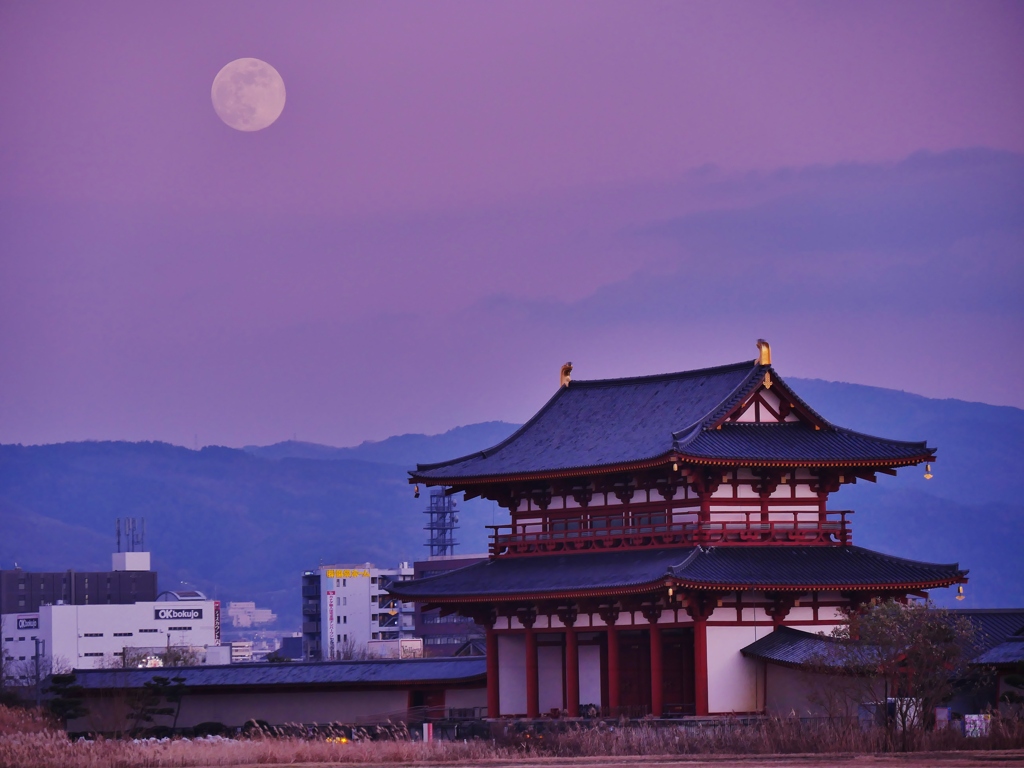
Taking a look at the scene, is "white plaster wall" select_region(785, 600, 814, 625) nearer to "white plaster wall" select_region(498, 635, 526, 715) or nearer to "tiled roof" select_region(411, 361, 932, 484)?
"tiled roof" select_region(411, 361, 932, 484)

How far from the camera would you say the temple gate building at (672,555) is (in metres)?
57.0

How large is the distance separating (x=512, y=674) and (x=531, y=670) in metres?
2.19

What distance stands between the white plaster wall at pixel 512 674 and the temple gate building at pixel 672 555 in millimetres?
69

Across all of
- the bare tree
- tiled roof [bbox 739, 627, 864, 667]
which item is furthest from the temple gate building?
the bare tree

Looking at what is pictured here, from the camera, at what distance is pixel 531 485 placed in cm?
6419

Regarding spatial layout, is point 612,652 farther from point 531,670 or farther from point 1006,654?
point 1006,654

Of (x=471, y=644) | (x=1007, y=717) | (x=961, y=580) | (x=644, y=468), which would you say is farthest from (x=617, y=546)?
(x=471, y=644)

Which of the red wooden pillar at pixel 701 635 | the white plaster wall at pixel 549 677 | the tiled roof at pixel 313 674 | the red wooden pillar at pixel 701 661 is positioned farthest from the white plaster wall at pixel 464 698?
the red wooden pillar at pixel 701 635

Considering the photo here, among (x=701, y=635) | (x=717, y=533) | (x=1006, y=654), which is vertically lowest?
(x=1006, y=654)

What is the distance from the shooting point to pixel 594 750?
47750 millimetres

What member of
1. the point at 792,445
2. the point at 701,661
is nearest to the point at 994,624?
the point at 792,445

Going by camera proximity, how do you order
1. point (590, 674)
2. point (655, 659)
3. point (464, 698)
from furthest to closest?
point (464, 698) → point (590, 674) → point (655, 659)

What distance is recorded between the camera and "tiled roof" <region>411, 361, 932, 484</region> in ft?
193

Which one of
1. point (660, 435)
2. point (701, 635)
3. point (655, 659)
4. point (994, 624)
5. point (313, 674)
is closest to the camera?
point (701, 635)
